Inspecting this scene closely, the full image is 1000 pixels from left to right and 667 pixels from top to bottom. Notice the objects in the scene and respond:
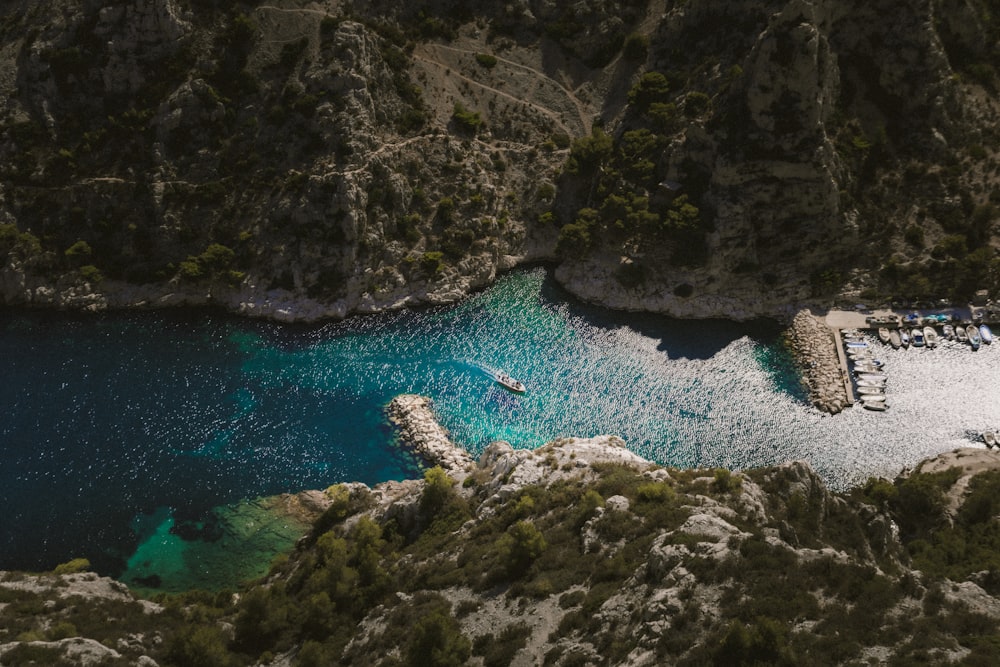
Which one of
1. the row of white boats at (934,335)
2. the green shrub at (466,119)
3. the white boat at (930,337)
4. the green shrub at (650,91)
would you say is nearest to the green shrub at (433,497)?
the row of white boats at (934,335)

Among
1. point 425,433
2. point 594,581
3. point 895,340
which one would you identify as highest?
point 895,340

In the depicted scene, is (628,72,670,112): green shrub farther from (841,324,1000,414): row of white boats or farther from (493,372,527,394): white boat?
(493,372,527,394): white boat

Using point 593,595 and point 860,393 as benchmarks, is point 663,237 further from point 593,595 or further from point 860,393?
point 593,595

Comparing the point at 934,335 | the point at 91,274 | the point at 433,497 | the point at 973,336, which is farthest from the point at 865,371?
the point at 91,274

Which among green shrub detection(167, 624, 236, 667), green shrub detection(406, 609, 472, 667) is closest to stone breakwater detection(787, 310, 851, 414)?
green shrub detection(406, 609, 472, 667)

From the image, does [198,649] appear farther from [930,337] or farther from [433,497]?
[930,337]

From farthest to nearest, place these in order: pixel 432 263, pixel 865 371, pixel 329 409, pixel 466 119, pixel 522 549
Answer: pixel 466 119, pixel 432 263, pixel 329 409, pixel 865 371, pixel 522 549

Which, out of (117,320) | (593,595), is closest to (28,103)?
(117,320)
